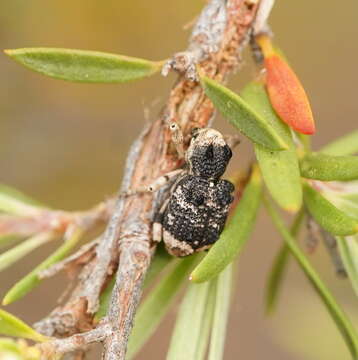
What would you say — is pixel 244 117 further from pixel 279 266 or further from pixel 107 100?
pixel 107 100

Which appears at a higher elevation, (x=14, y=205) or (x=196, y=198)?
(x=14, y=205)

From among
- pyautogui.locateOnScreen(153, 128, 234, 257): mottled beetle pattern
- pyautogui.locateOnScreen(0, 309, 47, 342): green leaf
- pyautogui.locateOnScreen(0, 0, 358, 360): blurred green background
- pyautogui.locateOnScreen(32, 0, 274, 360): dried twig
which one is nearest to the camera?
pyautogui.locateOnScreen(0, 309, 47, 342): green leaf

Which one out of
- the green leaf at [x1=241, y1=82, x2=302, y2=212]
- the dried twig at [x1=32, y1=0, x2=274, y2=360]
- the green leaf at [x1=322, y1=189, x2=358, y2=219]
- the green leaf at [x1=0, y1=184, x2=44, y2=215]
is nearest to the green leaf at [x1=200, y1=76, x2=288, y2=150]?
the green leaf at [x1=241, y1=82, x2=302, y2=212]

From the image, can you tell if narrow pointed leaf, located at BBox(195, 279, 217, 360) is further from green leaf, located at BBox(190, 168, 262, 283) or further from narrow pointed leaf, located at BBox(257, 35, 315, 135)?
narrow pointed leaf, located at BBox(257, 35, 315, 135)

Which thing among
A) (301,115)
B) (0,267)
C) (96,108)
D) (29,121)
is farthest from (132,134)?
(301,115)

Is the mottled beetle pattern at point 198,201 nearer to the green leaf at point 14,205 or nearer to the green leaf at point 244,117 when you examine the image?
the green leaf at point 244,117

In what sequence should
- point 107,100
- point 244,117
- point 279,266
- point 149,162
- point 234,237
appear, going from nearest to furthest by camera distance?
point 244,117
point 234,237
point 149,162
point 279,266
point 107,100

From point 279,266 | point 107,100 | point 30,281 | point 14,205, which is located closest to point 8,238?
point 14,205
